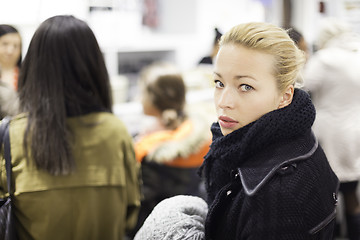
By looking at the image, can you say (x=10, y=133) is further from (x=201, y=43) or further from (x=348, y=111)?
(x=201, y=43)

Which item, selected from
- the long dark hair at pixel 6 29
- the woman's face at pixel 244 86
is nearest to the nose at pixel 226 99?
the woman's face at pixel 244 86

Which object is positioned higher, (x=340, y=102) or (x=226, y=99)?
(x=226, y=99)

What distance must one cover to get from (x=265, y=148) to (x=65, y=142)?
68cm

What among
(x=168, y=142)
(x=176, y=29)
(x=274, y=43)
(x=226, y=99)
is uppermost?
(x=274, y=43)

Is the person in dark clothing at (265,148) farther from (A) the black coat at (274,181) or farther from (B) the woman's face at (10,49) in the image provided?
(B) the woman's face at (10,49)

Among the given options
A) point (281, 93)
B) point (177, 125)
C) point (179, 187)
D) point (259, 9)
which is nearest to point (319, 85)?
point (177, 125)

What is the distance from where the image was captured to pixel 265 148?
922 millimetres

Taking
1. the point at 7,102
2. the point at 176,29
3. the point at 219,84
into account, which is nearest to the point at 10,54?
the point at 7,102

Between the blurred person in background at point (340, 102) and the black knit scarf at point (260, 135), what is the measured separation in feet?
5.09

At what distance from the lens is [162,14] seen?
5.31 metres

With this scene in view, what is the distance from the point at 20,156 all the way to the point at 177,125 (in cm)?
96

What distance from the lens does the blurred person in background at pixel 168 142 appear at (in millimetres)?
1957

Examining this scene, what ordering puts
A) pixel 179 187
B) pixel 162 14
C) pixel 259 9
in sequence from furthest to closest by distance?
1. pixel 259 9
2. pixel 162 14
3. pixel 179 187

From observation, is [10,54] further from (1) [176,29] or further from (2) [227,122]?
(1) [176,29]
